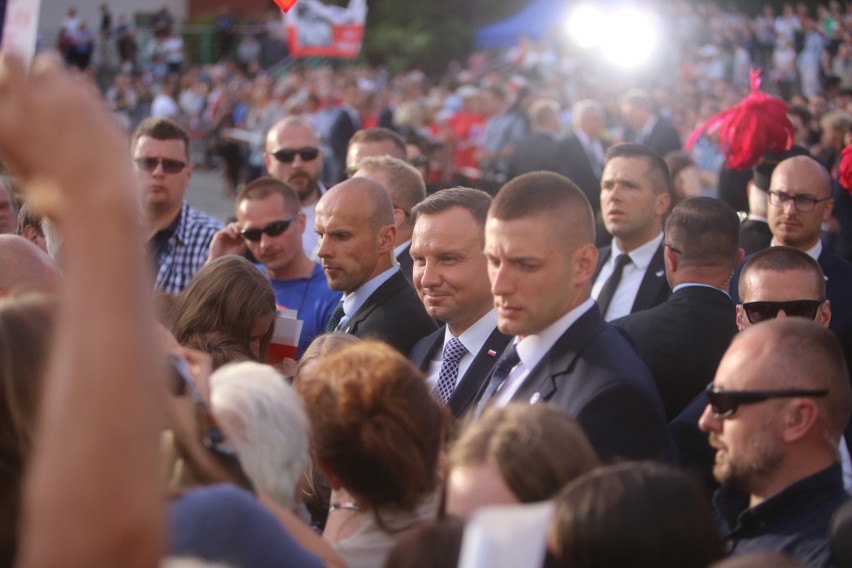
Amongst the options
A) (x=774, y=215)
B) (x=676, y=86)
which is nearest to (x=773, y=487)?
(x=774, y=215)

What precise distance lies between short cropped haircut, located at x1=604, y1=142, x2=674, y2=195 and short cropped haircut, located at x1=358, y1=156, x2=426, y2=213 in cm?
122

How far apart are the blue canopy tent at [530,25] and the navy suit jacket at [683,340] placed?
80.2 ft

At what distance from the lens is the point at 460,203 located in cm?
464

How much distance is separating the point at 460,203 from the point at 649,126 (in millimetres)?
8475

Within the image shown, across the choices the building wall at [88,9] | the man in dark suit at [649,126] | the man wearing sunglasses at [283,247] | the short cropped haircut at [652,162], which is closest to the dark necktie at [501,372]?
the man wearing sunglasses at [283,247]

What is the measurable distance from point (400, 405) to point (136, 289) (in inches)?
51.1

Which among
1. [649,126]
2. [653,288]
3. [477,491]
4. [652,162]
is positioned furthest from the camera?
[649,126]

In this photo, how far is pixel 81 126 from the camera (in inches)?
56.0

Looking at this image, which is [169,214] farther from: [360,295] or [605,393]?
[605,393]

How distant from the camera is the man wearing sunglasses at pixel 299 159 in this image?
771cm

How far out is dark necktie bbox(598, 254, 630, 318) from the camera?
6.06 m

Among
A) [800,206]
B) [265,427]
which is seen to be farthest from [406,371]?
[800,206]

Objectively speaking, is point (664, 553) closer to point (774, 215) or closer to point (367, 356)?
point (367, 356)

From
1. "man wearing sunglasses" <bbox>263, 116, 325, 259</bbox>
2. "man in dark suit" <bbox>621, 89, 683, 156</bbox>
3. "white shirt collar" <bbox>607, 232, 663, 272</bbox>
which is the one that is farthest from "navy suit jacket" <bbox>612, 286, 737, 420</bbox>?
"man in dark suit" <bbox>621, 89, 683, 156</bbox>
